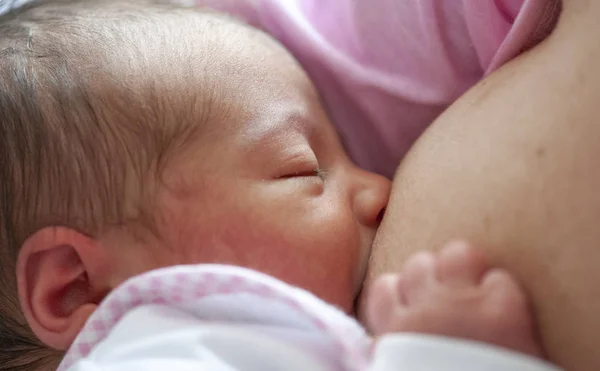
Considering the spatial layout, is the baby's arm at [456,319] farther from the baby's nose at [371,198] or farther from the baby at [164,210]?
the baby's nose at [371,198]

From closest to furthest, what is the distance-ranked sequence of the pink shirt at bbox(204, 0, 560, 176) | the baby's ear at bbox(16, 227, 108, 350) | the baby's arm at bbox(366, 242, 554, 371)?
the baby's arm at bbox(366, 242, 554, 371), the baby's ear at bbox(16, 227, 108, 350), the pink shirt at bbox(204, 0, 560, 176)

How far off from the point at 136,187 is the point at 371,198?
332mm

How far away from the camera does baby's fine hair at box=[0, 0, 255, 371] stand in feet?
2.72

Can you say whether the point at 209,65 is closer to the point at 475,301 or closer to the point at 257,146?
the point at 257,146

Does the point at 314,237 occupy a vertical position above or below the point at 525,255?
below

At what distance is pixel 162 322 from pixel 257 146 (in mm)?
274

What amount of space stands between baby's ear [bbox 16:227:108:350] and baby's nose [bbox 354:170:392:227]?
361 millimetres

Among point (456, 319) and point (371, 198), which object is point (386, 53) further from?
point (456, 319)

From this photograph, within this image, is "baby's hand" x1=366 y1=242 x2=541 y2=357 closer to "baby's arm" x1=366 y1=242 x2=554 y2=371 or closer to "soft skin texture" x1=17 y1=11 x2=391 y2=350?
"baby's arm" x1=366 y1=242 x2=554 y2=371

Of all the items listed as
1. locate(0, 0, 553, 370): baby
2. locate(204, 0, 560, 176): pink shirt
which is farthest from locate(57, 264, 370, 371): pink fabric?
locate(204, 0, 560, 176): pink shirt

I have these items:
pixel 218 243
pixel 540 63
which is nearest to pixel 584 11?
pixel 540 63

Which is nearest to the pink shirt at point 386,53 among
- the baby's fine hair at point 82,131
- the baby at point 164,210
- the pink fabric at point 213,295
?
the baby at point 164,210

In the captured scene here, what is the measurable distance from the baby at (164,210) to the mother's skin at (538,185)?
129 millimetres

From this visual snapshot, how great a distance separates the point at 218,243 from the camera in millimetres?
817
